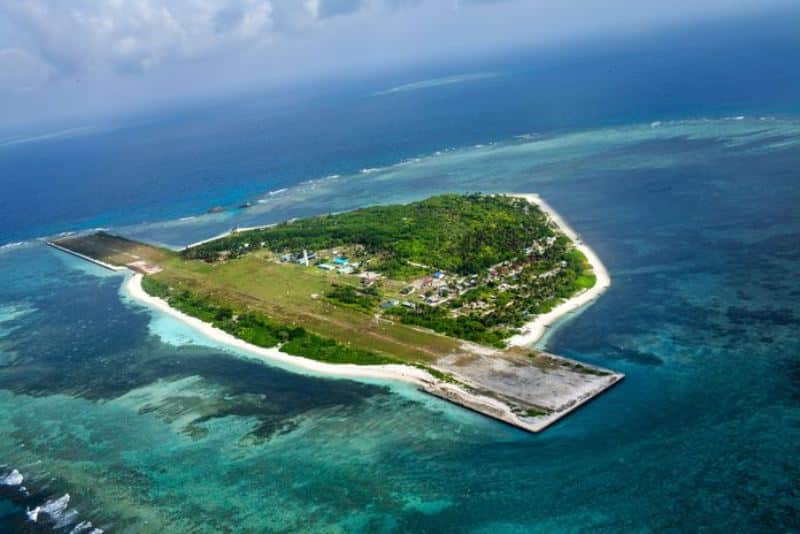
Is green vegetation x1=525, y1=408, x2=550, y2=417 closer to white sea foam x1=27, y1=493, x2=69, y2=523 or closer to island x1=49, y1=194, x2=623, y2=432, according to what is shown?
island x1=49, y1=194, x2=623, y2=432

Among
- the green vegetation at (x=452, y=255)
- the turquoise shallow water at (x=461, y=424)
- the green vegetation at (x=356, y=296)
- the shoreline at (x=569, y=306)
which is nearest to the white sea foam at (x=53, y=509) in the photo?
the turquoise shallow water at (x=461, y=424)

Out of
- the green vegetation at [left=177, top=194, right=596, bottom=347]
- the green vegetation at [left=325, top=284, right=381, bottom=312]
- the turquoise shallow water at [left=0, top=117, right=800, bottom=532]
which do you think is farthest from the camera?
the green vegetation at [left=325, top=284, right=381, bottom=312]

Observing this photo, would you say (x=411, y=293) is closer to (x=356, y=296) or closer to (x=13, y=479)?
(x=356, y=296)

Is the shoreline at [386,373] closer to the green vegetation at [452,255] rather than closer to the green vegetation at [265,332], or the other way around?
the green vegetation at [265,332]

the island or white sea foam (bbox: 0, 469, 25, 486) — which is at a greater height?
the island

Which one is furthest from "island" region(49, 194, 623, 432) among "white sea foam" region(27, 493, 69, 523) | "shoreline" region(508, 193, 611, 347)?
"white sea foam" region(27, 493, 69, 523)

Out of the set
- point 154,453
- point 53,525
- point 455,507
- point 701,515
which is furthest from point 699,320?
point 53,525

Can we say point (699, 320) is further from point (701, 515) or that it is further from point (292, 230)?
point (292, 230)
